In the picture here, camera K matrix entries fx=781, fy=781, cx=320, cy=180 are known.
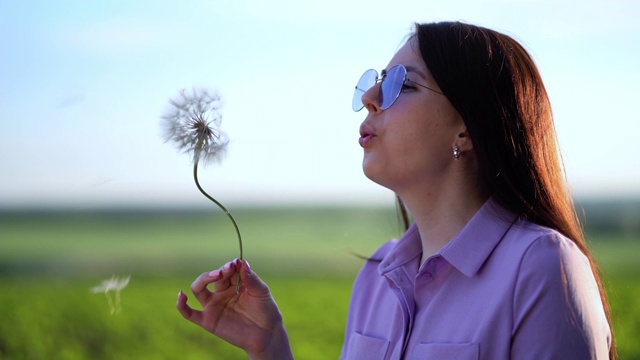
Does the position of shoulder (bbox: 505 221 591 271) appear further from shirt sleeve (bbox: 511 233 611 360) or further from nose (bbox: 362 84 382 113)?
nose (bbox: 362 84 382 113)

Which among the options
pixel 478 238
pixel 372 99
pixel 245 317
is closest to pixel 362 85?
pixel 372 99

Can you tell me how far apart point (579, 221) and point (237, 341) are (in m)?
1.01

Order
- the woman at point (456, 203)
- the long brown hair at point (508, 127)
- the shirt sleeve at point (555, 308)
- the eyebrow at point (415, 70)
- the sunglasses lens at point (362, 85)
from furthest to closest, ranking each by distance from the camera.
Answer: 1. the sunglasses lens at point (362, 85)
2. the eyebrow at point (415, 70)
3. the long brown hair at point (508, 127)
4. the woman at point (456, 203)
5. the shirt sleeve at point (555, 308)

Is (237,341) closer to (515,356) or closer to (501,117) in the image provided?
(515,356)

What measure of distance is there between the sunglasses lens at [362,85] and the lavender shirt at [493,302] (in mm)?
494

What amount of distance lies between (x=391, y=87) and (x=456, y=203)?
36 centimetres

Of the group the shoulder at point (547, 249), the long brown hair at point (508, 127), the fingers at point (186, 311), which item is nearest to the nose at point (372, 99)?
the long brown hair at point (508, 127)

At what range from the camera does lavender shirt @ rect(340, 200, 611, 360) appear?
5.72 feet

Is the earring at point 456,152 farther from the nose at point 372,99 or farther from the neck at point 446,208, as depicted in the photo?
the nose at point 372,99

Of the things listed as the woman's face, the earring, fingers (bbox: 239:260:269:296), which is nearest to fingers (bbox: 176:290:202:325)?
fingers (bbox: 239:260:269:296)

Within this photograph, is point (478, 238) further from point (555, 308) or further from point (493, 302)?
point (555, 308)

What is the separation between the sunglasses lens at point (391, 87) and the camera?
212 cm

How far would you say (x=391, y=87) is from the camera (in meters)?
2.13

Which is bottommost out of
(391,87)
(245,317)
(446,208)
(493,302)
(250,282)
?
(245,317)
